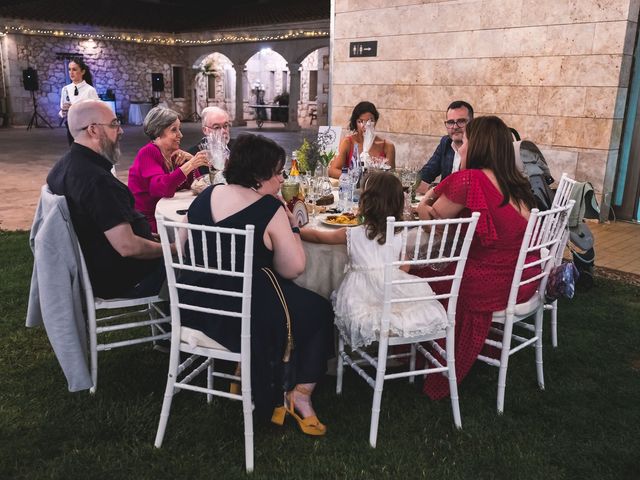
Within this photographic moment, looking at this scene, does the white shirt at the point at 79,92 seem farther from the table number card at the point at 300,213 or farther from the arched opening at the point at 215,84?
the arched opening at the point at 215,84

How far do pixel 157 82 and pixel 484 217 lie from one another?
767 inches

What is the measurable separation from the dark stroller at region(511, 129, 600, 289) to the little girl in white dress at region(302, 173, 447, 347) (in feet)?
4.30

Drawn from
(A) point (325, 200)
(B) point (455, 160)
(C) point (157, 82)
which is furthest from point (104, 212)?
(C) point (157, 82)

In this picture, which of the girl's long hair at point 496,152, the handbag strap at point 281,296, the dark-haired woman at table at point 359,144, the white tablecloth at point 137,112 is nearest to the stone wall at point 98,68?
the white tablecloth at point 137,112

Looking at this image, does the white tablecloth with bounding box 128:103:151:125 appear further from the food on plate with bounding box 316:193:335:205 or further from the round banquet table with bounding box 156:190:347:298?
the round banquet table with bounding box 156:190:347:298

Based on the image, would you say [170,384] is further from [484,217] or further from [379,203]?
[484,217]

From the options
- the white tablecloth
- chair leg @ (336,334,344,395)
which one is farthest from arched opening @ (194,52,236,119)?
chair leg @ (336,334,344,395)

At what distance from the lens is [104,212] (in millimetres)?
2318

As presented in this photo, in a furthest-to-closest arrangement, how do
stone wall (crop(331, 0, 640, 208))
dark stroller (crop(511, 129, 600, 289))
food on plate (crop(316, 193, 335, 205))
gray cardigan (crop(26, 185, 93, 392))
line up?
stone wall (crop(331, 0, 640, 208)) → dark stroller (crop(511, 129, 600, 289)) → food on plate (crop(316, 193, 335, 205)) → gray cardigan (crop(26, 185, 93, 392))

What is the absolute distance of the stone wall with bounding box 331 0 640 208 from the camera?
5.56 metres

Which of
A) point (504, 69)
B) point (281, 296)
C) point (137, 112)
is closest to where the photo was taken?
point (281, 296)

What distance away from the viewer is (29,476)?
2.02m

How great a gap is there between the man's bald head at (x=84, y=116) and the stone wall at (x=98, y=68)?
55.9ft

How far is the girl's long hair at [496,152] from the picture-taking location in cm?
243
